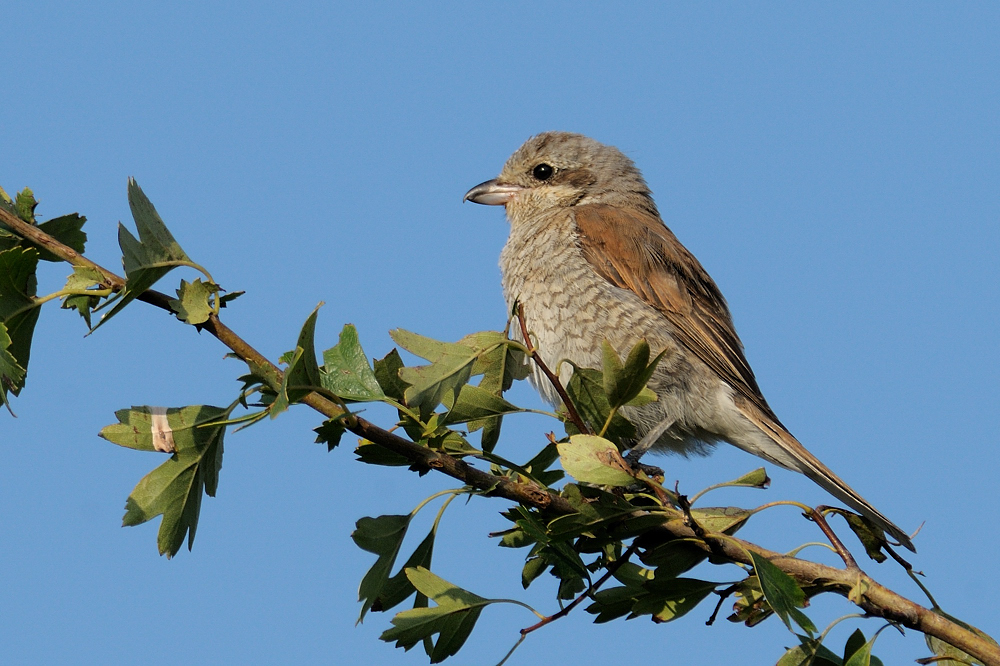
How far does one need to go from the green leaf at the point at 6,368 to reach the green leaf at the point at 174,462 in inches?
8.1

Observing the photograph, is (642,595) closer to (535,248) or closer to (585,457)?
(585,457)

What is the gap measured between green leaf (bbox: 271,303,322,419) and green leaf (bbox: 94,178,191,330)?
35 centimetres

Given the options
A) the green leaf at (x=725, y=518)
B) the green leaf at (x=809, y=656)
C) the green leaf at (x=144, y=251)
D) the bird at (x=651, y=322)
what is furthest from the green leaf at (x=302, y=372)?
the bird at (x=651, y=322)

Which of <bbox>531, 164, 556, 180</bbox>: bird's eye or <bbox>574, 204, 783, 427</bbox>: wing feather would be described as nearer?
<bbox>574, 204, 783, 427</bbox>: wing feather

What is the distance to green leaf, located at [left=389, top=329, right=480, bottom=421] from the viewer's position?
2197mm

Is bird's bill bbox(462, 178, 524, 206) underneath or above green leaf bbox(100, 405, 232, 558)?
above

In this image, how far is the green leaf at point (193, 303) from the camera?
6.55 ft

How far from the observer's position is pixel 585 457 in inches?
87.8

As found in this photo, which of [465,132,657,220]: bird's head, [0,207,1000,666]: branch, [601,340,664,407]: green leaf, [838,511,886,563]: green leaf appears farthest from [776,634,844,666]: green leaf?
[465,132,657,220]: bird's head

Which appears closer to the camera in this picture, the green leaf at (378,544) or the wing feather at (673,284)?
the green leaf at (378,544)

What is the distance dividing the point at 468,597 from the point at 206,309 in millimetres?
965

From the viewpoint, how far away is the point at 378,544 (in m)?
2.38

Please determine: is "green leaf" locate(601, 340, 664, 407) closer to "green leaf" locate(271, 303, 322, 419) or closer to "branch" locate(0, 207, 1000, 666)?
"branch" locate(0, 207, 1000, 666)

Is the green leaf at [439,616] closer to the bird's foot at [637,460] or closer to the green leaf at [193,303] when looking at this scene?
the green leaf at [193,303]
